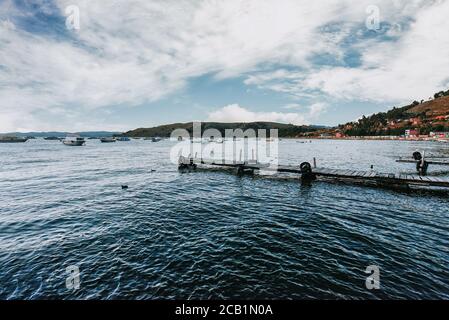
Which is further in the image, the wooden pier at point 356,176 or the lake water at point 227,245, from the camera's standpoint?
the wooden pier at point 356,176

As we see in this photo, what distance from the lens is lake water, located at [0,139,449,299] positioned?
402 inches

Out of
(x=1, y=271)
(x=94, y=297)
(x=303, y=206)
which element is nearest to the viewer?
(x=94, y=297)

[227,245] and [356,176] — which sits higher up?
[356,176]

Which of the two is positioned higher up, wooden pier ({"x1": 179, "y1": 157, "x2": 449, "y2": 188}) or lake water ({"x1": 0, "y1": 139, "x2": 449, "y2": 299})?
wooden pier ({"x1": 179, "y1": 157, "x2": 449, "y2": 188})

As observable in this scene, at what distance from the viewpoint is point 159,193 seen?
1086 inches

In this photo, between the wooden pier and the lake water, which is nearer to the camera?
the lake water

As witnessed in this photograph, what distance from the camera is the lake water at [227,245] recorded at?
10.2 m

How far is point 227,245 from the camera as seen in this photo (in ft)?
46.0

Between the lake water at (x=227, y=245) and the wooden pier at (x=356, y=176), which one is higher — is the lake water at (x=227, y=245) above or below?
below

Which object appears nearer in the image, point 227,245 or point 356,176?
point 227,245

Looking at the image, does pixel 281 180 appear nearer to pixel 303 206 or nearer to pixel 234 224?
pixel 303 206
